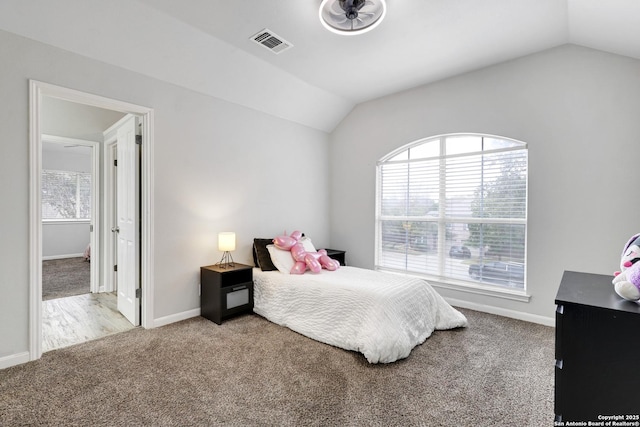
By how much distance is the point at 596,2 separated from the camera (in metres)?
2.16

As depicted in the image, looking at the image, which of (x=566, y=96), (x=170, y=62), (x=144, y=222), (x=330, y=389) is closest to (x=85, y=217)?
(x=144, y=222)

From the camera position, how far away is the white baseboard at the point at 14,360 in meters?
2.21

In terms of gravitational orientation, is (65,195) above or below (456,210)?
above

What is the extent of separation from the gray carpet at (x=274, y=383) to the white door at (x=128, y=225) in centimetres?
48

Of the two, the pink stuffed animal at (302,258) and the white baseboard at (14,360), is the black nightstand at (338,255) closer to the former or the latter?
the pink stuffed animal at (302,258)

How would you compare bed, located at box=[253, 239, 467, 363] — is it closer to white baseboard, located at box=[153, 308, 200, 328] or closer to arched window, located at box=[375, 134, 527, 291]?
white baseboard, located at box=[153, 308, 200, 328]

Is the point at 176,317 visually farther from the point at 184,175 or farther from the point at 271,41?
the point at 271,41

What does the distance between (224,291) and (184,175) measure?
53.0 inches

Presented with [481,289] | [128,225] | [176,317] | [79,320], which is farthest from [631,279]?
[79,320]

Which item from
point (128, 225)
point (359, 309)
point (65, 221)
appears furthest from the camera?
point (65, 221)

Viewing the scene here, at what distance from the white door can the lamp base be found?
33.9 inches

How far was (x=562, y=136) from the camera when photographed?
303 centimetres

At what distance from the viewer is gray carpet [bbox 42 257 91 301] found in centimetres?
431

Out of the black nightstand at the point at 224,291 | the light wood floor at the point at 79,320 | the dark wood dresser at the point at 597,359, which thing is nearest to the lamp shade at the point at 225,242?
the black nightstand at the point at 224,291
